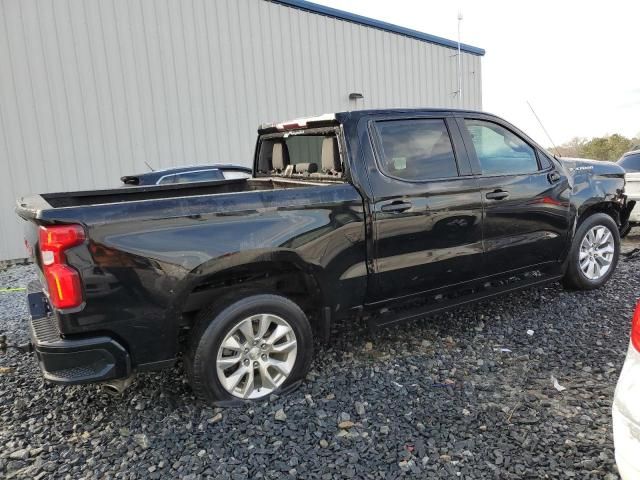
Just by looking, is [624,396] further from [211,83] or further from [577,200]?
[211,83]

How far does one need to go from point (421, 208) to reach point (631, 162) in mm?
6035

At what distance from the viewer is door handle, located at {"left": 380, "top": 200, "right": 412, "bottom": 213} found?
3.41m

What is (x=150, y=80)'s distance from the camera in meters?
9.11

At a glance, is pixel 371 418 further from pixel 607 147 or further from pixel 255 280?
pixel 607 147

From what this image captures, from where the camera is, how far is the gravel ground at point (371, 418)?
2.53 metres

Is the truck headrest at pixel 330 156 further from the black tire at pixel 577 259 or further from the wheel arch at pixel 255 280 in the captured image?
the black tire at pixel 577 259

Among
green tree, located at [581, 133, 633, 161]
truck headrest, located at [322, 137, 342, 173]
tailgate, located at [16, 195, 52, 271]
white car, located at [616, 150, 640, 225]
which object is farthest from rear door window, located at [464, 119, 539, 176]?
green tree, located at [581, 133, 633, 161]

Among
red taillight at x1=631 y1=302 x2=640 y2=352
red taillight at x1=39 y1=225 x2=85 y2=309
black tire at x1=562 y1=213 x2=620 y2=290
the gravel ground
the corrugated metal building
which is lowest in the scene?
the gravel ground

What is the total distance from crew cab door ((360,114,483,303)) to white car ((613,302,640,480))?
5.54ft

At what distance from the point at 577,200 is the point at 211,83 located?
287 inches

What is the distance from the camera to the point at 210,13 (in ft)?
31.3

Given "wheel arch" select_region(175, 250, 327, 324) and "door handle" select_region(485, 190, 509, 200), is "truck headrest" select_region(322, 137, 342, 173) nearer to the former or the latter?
"wheel arch" select_region(175, 250, 327, 324)

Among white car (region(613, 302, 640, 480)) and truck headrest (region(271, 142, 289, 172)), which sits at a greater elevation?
truck headrest (region(271, 142, 289, 172))

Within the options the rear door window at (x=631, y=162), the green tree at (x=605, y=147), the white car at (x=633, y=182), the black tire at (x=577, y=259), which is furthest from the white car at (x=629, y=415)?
the green tree at (x=605, y=147)
